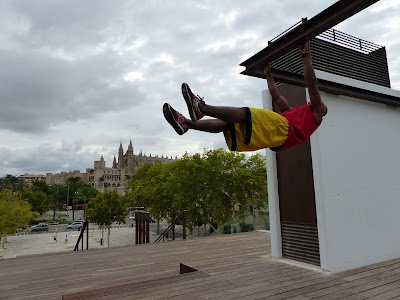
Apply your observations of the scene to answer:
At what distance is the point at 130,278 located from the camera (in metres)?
4.23

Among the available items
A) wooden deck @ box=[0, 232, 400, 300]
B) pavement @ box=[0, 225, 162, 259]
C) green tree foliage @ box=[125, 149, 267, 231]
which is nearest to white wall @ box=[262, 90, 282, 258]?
wooden deck @ box=[0, 232, 400, 300]

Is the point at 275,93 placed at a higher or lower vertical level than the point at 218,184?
higher

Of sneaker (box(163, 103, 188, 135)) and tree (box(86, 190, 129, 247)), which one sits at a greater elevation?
sneaker (box(163, 103, 188, 135))

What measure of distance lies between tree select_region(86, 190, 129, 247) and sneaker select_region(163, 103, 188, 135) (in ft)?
68.6

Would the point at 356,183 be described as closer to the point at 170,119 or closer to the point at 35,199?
the point at 170,119

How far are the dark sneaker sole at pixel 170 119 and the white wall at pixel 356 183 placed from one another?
2.61 meters

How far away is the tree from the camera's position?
69.0 ft

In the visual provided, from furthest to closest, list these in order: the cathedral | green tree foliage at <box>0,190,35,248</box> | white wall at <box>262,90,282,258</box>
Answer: the cathedral < green tree foliage at <box>0,190,35,248</box> < white wall at <box>262,90,282,258</box>

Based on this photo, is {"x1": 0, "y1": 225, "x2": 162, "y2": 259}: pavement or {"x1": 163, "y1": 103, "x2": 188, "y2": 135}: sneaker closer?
{"x1": 163, "y1": 103, "x2": 188, "y2": 135}: sneaker

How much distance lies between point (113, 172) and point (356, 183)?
97943 millimetres

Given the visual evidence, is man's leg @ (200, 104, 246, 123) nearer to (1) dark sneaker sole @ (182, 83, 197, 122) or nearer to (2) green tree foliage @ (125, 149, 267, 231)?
(1) dark sneaker sole @ (182, 83, 197, 122)

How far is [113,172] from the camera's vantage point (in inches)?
3762

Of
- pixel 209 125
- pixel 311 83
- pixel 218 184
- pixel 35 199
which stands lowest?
pixel 35 199

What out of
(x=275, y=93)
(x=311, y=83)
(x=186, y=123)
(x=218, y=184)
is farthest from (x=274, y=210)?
(x=218, y=184)
